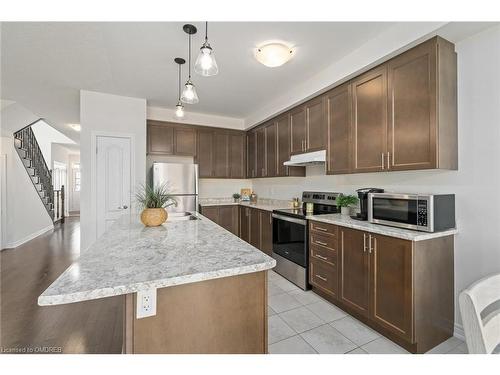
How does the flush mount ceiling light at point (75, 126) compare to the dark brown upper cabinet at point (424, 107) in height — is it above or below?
above

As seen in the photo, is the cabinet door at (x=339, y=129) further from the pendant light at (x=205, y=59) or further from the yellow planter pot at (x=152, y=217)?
the yellow planter pot at (x=152, y=217)

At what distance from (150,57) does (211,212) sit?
8.31ft

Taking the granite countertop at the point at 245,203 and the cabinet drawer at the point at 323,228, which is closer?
the cabinet drawer at the point at 323,228

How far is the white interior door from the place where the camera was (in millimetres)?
3398

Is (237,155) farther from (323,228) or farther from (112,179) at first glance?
(323,228)

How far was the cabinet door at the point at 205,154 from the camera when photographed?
4336 mm

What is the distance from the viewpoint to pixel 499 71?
1.72 m

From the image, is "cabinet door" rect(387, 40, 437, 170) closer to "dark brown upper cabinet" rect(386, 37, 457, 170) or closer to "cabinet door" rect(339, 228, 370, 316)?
"dark brown upper cabinet" rect(386, 37, 457, 170)

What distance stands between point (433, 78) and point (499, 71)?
0.44 metres

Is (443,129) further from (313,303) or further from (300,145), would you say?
(313,303)

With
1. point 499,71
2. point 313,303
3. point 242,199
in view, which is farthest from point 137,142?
point 499,71

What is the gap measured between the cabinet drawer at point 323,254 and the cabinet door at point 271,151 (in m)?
1.54

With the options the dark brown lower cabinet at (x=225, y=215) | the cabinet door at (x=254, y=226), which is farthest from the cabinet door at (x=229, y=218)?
the cabinet door at (x=254, y=226)

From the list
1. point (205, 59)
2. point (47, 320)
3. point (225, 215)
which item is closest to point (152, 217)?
point (205, 59)
